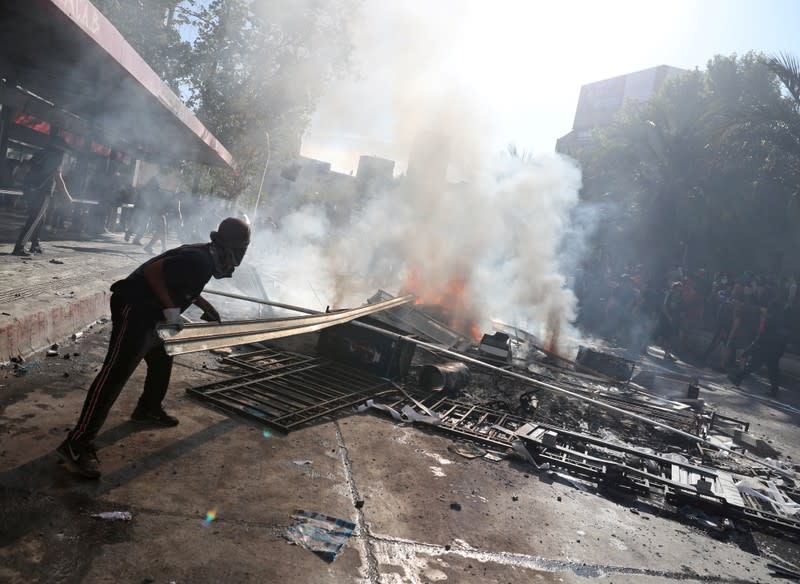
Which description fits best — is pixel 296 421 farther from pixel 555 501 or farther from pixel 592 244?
pixel 592 244

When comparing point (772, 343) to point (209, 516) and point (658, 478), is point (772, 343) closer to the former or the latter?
→ point (658, 478)

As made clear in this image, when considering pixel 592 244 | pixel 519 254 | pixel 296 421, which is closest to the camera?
pixel 296 421

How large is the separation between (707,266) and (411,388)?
66.5 feet

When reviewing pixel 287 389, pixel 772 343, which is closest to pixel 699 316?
pixel 772 343

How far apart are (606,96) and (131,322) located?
205ft

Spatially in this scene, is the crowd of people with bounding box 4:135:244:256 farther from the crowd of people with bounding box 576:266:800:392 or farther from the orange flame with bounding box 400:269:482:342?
the crowd of people with bounding box 576:266:800:392

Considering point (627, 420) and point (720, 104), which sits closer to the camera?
point (627, 420)

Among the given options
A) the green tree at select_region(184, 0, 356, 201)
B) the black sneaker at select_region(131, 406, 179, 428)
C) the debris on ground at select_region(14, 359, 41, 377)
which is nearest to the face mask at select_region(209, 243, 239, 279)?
the black sneaker at select_region(131, 406, 179, 428)

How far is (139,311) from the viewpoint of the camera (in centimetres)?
311

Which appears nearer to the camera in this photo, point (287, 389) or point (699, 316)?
Answer: point (287, 389)

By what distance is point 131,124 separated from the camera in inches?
428

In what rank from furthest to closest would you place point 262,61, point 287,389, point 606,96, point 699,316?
point 606,96, point 262,61, point 699,316, point 287,389

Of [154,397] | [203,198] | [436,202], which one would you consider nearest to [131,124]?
[436,202]

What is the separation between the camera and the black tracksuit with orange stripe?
303 cm
